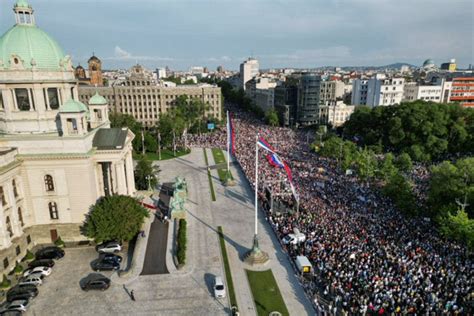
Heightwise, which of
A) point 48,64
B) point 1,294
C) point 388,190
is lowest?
point 1,294

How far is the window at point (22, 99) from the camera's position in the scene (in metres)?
38.0

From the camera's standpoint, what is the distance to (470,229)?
3144 centimetres

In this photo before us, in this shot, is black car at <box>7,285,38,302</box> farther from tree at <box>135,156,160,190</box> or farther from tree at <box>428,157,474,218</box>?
tree at <box>428,157,474,218</box>

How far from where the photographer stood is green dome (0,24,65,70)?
3728cm

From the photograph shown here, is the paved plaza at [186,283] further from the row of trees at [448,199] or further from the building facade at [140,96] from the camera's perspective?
the building facade at [140,96]

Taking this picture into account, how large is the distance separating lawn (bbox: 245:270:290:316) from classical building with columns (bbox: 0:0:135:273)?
2010cm

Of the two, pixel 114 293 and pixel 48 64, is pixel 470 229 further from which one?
pixel 48 64

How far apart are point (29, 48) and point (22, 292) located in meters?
25.5

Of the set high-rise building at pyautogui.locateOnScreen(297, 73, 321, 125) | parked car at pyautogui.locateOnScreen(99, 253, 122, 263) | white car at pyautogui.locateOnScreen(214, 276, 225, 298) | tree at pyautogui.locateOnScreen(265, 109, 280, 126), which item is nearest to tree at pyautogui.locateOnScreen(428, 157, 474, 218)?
white car at pyautogui.locateOnScreen(214, 276, 225, 298)

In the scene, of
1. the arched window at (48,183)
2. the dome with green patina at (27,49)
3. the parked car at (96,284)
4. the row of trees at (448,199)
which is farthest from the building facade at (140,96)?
the parked car at (96,284)

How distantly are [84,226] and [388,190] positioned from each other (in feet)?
123

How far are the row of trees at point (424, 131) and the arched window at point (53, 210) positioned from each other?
63.6 meters

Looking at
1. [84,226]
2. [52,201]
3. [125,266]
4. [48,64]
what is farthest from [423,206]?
[48,64]

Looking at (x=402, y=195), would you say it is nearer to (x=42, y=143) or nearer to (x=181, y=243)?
(x=181, y=243)
